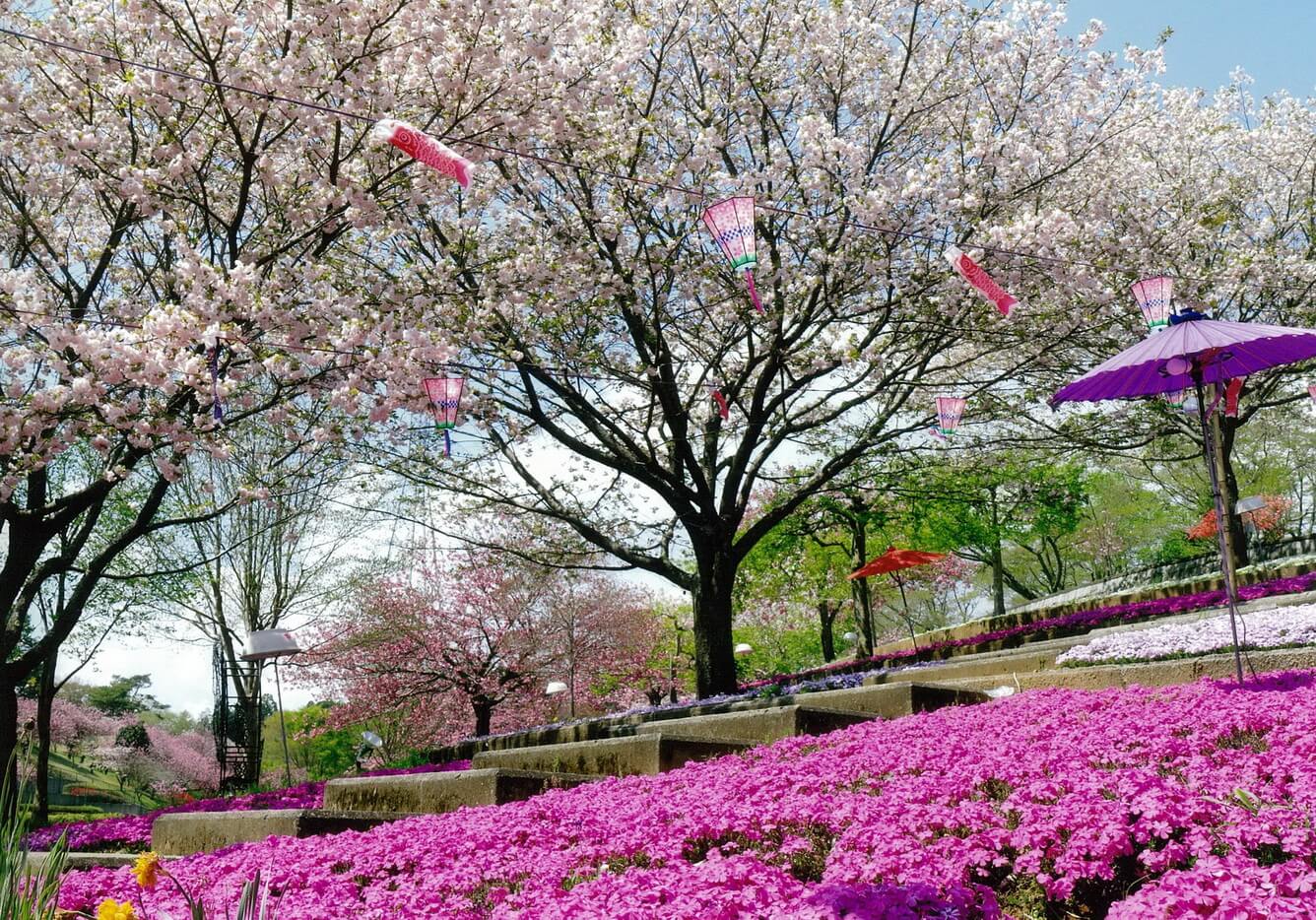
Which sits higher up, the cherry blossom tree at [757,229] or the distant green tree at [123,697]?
the cherry blossom tree at [757,229]

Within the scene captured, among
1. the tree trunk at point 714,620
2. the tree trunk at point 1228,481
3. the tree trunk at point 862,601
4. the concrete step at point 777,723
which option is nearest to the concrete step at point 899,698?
the concrete step at point 777,723

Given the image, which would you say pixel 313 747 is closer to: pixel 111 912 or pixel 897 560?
pixel 897 560

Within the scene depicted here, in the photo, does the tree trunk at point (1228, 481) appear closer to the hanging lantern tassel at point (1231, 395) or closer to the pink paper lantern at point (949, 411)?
the hanging lantern tassel at point (1231, 395)

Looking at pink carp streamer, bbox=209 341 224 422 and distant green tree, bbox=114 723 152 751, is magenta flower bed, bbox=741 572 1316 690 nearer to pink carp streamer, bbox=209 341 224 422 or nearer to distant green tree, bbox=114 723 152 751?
pink carp streamer, bbox=209 341 224 422

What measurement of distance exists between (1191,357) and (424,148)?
625cm

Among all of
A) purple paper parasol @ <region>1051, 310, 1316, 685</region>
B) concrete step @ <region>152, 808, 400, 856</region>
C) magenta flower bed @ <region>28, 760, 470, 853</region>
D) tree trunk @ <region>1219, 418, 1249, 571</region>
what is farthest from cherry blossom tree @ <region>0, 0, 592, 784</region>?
tree trunk @ <region>1219, 418, 1249, 571</region>

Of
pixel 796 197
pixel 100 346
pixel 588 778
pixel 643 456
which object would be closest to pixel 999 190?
pixel 796 197

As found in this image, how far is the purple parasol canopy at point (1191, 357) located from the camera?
695 cm

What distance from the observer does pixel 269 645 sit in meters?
13.2

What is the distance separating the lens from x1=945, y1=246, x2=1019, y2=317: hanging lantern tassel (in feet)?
31.1

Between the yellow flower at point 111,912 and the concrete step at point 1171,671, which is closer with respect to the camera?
the yellow flower at point 111,912

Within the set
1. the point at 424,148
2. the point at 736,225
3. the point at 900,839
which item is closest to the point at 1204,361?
the point at 736,225

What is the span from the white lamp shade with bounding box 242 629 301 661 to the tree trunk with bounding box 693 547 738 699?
Answer: 586 cm

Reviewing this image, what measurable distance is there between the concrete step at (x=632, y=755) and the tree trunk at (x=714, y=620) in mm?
5612
